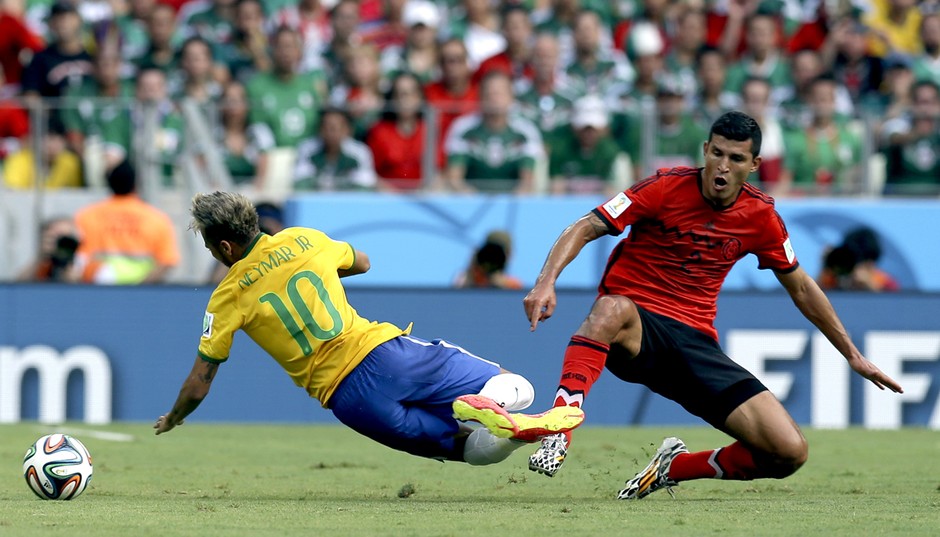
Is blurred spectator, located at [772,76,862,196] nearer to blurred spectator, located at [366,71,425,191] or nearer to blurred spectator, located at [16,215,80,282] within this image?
blurred spectator, located at [366,71,425,191]

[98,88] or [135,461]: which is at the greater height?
[98,88]

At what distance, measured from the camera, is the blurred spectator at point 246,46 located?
16272 mm

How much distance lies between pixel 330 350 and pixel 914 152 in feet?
28.5

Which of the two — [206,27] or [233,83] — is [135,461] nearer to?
[233,83]

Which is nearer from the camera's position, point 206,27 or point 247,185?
point 247,185

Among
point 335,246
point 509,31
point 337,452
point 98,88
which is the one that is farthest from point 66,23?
point 335,246

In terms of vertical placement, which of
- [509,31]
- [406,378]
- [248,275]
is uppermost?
[509,31]

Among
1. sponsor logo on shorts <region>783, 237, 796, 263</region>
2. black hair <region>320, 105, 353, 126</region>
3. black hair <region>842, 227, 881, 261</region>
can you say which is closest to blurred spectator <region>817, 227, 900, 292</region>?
black hair <region>842, 227, 881, 261</region>

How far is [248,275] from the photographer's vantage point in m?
8.10

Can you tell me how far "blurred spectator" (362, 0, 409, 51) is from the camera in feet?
56.6

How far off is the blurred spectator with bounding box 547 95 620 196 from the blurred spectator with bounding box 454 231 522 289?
0.88m

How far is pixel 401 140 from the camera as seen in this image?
14875mm

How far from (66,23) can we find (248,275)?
9.03m

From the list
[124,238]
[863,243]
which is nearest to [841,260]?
[863,243]
